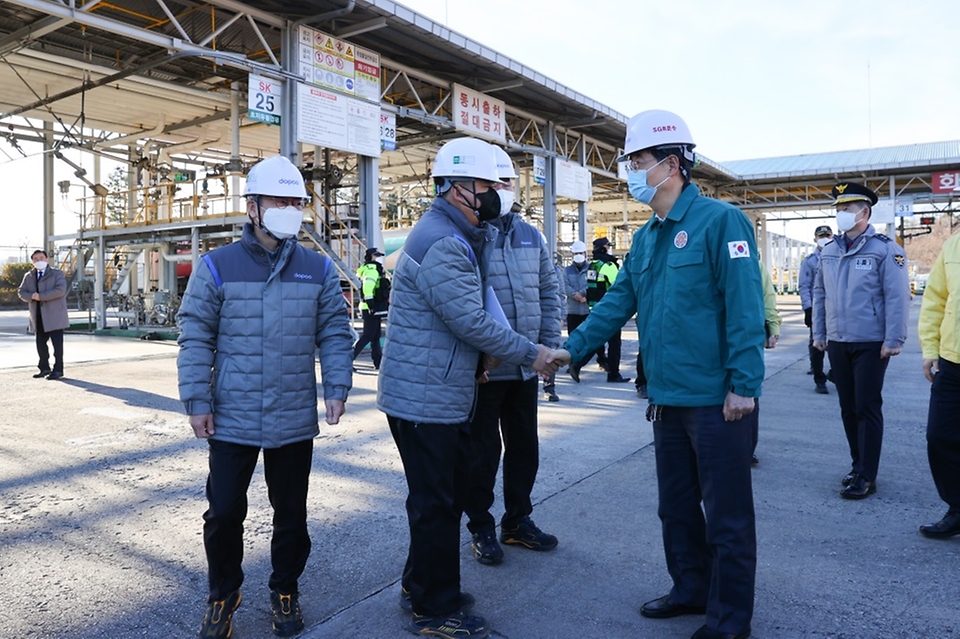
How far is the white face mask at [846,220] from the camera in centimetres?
484

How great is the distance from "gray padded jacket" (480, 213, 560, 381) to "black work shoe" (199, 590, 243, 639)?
1.59 metres

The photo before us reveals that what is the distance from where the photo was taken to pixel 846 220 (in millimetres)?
4879

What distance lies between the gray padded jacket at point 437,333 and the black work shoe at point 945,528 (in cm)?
268

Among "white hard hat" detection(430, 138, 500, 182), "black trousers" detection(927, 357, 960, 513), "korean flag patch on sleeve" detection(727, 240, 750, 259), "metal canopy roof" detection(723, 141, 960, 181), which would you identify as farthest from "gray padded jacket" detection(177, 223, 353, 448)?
"metal canopy roof" detection(723, 141, 960, 181)

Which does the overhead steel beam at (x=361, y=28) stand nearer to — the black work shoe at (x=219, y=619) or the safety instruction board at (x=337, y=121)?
the safety instruction board at (x=337, y=121)

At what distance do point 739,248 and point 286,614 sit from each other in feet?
7.77

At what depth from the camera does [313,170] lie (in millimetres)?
16453

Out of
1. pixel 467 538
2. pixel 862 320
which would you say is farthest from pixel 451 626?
pixel 862 320

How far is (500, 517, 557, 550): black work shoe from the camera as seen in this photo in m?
3.78

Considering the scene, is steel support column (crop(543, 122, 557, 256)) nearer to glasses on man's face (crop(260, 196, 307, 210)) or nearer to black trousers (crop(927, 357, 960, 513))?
black trousers (crop(927, 357, 960, 513))

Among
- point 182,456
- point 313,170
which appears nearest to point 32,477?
point 182,456

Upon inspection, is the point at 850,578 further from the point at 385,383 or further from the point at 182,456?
the point at 182,456

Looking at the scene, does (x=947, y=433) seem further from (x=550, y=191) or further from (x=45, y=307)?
(x=550, y=191)

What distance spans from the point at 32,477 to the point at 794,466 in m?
5.73
